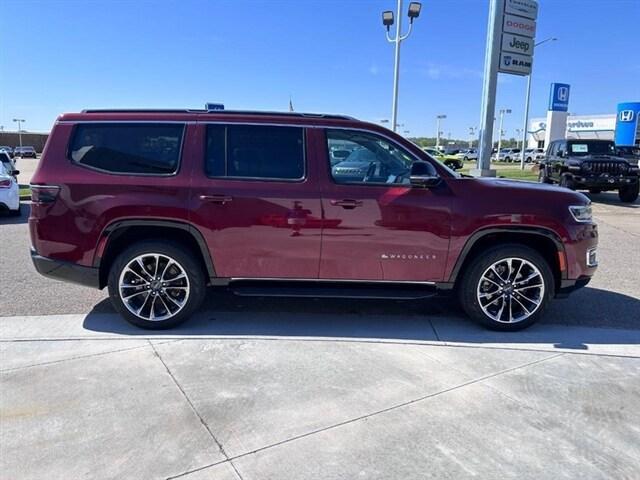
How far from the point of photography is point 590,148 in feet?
52.9

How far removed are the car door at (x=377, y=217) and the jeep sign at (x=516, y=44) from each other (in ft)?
38.3

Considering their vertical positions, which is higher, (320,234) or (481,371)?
(320,234)

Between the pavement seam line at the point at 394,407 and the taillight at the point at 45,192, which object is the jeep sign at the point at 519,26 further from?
the taillight at the point at 45,192

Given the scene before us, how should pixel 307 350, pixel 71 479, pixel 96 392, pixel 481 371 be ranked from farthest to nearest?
pixel 307 350
pixel 481 371
pixel 96 392
pixel 71 479

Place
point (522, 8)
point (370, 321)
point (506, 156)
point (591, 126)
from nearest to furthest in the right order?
1. point (370, 321)
2. point (522, 8)
3. point (591, 126)
4. point (506, 156)

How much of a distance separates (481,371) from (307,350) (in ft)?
4.56

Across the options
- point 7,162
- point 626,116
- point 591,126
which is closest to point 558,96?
point 626,116

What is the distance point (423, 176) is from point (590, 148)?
14.4 metres

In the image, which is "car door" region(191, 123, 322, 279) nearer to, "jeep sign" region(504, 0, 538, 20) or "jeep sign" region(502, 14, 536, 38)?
"jeep sign" region(502, 14, 536, 38)

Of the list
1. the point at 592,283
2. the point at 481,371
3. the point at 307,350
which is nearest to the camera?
the point at 481,371

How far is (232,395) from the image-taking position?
342 cm

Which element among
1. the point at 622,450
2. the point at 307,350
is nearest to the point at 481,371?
the point at 622,450

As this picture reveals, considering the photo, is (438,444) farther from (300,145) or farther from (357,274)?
(300,145)

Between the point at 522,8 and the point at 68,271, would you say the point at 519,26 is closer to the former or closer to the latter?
the point at 522,8
